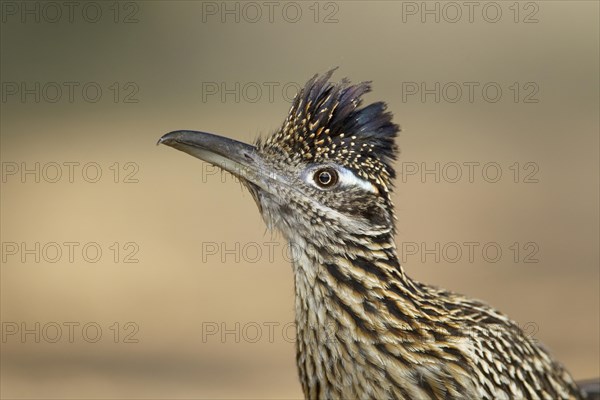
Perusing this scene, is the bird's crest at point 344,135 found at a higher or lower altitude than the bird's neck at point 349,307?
higher

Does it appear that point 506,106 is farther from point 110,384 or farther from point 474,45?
point 110,384

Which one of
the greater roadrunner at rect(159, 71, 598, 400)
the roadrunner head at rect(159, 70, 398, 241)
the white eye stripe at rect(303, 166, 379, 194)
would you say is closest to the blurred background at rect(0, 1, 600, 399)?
the greater roadrunner at rect(159, 71, 598, 400)

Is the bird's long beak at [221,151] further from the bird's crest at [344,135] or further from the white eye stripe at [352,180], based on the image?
the white eye stripe at [352,180]

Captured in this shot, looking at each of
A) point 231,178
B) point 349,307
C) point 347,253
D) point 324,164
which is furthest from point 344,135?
point 231,178

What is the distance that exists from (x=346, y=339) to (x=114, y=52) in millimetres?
10898

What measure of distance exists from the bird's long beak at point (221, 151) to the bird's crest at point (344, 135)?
0.40ft

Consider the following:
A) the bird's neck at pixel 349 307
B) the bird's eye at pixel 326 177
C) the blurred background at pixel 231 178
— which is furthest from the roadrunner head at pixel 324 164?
the blurred background at pixel 231 178

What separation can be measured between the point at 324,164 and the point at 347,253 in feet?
1.70

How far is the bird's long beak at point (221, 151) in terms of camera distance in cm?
517

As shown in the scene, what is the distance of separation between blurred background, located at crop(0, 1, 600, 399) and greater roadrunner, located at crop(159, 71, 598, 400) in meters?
4.98

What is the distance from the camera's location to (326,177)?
528cm

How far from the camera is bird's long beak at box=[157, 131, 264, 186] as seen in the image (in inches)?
203

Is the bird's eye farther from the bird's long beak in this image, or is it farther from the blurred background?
the blurred background

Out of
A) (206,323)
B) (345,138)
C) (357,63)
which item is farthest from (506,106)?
(345,138)
